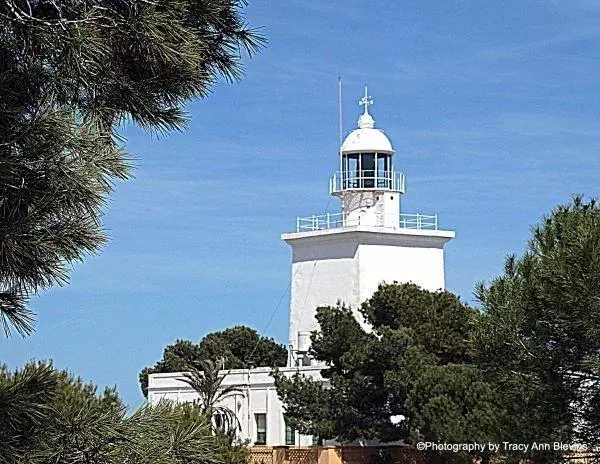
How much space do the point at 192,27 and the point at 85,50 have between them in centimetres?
92

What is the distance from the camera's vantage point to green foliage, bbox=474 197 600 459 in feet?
37.2

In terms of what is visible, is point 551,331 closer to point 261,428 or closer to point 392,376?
point 392,376

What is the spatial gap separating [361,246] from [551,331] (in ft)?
88.4

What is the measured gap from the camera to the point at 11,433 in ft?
16.1

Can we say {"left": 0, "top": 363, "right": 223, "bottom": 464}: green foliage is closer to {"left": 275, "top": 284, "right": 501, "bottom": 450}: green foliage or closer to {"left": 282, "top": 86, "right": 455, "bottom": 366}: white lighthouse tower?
{"left": 275, "top": 284, "right": 501, "bottom": 450}: green foliage

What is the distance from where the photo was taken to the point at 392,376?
103ft

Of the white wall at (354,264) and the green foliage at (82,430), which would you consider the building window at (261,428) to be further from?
the green foliage at (82,430)

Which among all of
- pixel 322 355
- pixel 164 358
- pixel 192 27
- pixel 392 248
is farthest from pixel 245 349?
pixel 192 27

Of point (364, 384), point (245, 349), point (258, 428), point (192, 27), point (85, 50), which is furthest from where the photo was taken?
point (245, 349)

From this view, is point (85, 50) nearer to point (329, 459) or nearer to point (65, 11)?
point (65, 11)

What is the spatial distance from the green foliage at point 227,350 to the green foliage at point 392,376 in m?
17.2

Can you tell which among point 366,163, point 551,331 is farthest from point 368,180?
point 551,331

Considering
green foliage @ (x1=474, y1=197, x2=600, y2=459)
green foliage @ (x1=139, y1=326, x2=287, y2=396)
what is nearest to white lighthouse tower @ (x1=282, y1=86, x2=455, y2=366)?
green foliage @ (x1=139, y1=326, x2=287, y2=396)

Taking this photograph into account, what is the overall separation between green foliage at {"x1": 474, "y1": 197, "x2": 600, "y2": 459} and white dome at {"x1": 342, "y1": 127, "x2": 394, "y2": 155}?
26618 mm
